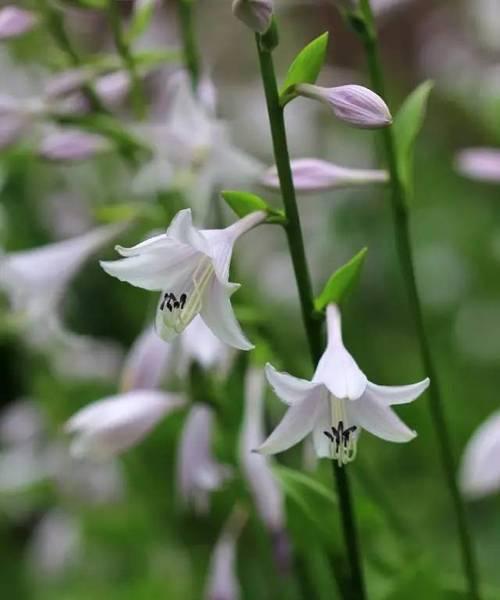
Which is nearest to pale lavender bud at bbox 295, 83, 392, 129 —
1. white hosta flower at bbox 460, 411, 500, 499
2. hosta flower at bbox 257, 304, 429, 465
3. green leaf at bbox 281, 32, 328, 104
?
green leaf at bbox 281, 32, 328, 104

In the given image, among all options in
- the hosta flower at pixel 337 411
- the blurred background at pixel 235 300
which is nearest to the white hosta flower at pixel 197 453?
the blurred background at pixel 235 300

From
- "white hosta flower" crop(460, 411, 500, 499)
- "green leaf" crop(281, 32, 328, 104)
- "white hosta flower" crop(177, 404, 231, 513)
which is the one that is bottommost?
"white hosta flower" crop(460, 411, 500, 499)

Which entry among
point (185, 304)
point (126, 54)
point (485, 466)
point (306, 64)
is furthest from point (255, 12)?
point (485, 466)

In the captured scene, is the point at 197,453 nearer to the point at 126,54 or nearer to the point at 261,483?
the point at 261,483

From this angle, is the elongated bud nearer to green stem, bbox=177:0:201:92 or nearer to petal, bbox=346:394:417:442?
petal, bbox=346:394:417:442

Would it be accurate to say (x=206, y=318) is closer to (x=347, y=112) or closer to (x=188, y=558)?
(x=347, y=112)

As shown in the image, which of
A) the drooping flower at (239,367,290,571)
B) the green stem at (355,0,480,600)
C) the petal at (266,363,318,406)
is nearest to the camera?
the petal at (266,363,318,406)

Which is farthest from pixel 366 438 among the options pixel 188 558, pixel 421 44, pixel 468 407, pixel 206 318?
pixel 421 44
